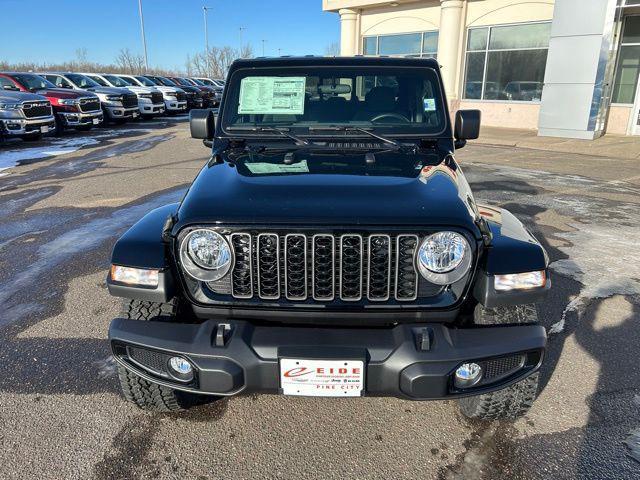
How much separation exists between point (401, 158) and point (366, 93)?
78cm

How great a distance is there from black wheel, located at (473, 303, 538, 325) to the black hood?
1.38 feet

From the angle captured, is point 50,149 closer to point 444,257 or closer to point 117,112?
point 117,112

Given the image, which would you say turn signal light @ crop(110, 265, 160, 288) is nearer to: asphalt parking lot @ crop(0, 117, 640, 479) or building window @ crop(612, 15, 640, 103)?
asphalt parking lot @ crop(0, 117, 640, 479)

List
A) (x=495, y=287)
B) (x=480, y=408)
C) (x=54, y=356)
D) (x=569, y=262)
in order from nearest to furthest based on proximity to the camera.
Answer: (x=495, y=287), (x=480, y=408), (x=54, y=356), (x=569, y=262)

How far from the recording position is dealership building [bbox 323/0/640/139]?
46.0 feet

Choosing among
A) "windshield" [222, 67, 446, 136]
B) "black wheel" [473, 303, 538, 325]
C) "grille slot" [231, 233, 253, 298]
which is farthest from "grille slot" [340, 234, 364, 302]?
"windshield" [222, 67, 446, 136]

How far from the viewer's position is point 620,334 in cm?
360

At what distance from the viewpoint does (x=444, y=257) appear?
220 cm

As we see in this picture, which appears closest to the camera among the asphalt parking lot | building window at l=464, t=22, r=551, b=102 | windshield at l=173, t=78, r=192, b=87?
the asphalt parking lot

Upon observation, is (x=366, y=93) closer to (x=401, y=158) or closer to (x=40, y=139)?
(x=401, y=158)

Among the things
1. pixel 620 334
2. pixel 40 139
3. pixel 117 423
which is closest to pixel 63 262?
pixel 117 423

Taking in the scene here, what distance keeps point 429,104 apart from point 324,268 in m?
1.83

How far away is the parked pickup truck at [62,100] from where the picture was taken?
50.8ft

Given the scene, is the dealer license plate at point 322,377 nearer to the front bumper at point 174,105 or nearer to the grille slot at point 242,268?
the grille slot at point 242,268
